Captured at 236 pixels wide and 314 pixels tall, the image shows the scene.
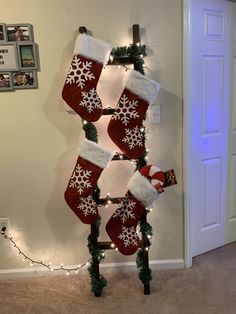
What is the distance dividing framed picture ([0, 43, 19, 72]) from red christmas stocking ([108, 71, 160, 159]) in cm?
72

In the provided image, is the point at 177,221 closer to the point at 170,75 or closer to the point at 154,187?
the point at 154,187

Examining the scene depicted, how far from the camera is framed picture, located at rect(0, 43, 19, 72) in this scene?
6.33 feet

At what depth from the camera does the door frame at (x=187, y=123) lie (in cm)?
193

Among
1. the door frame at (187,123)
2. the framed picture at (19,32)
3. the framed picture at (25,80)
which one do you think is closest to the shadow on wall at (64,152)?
the framed picture at (25,80)

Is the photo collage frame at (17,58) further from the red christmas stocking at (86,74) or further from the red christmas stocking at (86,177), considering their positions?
the red christmas stocking at (86,177)

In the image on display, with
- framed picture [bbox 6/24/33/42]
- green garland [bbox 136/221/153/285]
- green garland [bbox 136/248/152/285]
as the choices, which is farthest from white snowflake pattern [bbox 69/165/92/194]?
framed picture [bbox 6/24/33/42]

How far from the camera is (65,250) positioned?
2.23 m

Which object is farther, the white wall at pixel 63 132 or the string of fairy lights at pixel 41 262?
the string of fairy lights at pixel 41 262

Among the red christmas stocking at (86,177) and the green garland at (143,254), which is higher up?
the red christmas stocking at (86,177)

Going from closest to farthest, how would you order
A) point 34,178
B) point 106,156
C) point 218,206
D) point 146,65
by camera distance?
point 106,156
point 146,65
point 34,178
point 218,206

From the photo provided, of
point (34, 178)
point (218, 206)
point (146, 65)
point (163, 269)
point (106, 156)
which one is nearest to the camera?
point (106, 156)

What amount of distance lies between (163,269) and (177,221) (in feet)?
1.24

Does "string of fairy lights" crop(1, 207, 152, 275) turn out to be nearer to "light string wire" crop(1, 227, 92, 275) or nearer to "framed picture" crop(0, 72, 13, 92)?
"light string wire" crop(1, 227, 92, 275)

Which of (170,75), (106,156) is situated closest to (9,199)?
(106,156)
